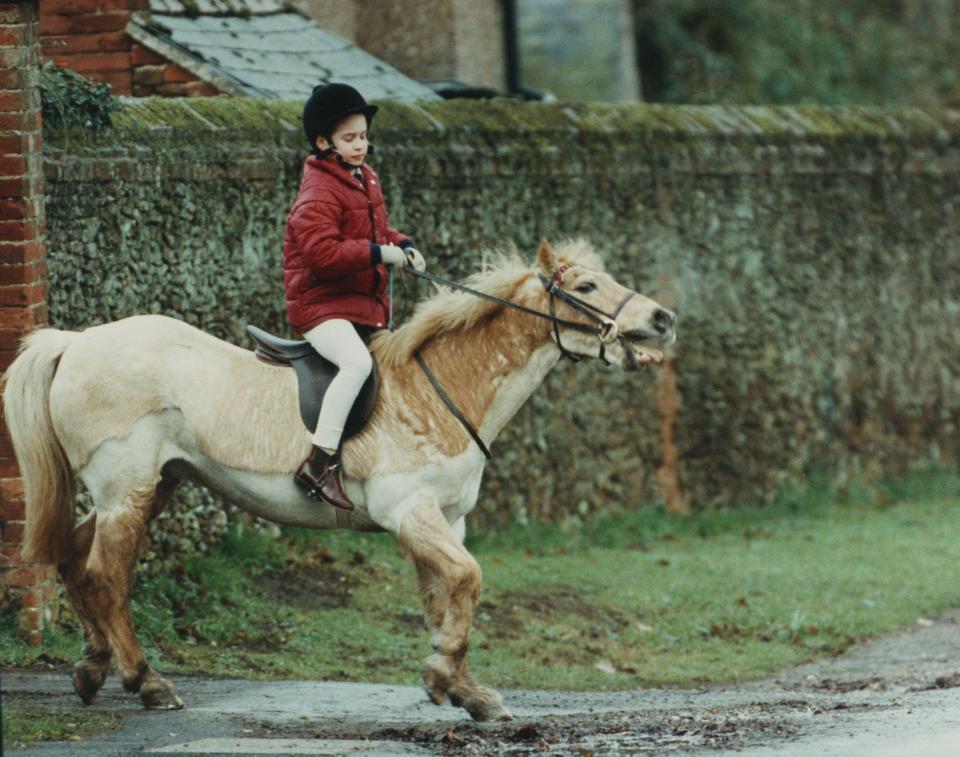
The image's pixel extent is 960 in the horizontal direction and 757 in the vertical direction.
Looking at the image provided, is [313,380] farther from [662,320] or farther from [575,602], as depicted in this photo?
[575,602]

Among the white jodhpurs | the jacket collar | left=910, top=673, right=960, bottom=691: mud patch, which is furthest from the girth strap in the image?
left=910, top=673, right=960, bottom=691: mud patch

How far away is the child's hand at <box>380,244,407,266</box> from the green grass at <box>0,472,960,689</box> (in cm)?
271

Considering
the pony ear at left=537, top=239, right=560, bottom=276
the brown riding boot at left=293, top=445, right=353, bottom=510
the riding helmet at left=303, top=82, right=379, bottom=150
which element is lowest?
the brown riding boot at left=293, top=445, right=353, bottom=510

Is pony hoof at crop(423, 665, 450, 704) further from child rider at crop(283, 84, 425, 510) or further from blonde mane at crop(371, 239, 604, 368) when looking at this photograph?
blonde mane at crop(371, 239, 604, 368)

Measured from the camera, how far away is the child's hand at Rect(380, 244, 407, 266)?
Answer: 25.7 ft

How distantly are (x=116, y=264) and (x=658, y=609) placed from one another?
4275mm

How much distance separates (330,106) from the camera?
7.93 m

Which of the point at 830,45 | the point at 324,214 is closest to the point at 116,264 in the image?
the point at 324,214

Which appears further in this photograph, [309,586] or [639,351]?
[309,586]

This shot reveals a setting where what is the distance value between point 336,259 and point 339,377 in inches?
20.6

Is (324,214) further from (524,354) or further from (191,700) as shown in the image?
(191,700)

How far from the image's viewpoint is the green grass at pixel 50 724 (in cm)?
718

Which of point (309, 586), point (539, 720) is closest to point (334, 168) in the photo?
point (539, 720)

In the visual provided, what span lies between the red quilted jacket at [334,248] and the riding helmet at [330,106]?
158mm
